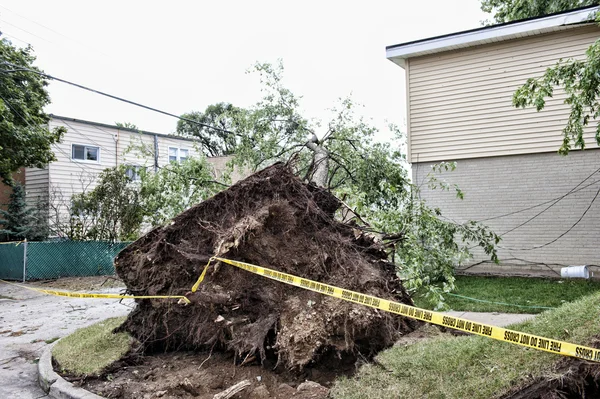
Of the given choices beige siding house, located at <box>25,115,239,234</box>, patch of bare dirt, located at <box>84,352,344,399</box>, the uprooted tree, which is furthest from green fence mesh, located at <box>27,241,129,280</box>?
patch of bare dirt, located at <box>84,352,344,399</box>

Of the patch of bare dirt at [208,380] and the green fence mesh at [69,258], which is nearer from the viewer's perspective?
the patch of bare dirt at [208,380]

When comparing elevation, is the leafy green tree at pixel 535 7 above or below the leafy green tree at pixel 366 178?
above

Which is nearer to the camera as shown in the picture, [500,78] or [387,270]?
[387,270]

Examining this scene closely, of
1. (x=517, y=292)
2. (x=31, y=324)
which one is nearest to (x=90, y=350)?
(x=31, y=324)

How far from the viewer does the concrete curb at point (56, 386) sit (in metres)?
4.66

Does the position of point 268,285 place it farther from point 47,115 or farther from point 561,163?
point 47,115

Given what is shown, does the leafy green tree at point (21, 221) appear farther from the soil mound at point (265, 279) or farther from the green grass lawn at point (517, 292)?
the green grass lawn at point (517, 292)

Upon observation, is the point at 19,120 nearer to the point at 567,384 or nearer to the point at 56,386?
the point at 56,386

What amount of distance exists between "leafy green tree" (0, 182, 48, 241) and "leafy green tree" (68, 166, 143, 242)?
4.37 ft

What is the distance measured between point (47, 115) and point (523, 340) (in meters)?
17.7

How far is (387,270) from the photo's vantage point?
18.7 feet

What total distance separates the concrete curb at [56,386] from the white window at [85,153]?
615 inches

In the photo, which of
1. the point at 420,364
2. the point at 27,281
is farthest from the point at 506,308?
the point at 27,281

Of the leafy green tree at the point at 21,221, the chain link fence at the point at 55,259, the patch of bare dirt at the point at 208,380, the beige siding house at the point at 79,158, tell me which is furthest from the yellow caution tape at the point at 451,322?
the beige siding house at the point at 79,158
